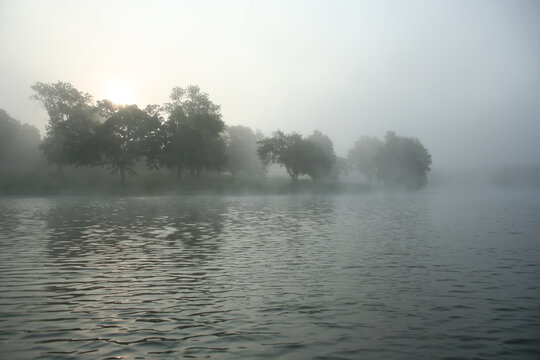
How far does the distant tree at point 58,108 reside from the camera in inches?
4158

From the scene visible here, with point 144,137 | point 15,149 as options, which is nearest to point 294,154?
point 144,137

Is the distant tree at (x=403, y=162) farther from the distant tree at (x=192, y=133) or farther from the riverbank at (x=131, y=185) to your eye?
the distant tree at (x=192, y=133)

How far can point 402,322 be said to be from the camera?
486 inches

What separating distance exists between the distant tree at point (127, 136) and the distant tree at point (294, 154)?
126ft

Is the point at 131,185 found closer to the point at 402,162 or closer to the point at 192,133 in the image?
the point at 192,133

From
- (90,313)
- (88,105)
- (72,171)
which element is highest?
(88,105)

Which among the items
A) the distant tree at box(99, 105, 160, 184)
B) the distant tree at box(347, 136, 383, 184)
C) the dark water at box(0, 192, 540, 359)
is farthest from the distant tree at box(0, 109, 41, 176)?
the distant tree at box(347, 136, 383, 184)

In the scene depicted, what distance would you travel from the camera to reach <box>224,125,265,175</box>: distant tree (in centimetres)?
15700

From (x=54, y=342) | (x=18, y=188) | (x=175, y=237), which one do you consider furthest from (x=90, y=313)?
(x=18, y=188)

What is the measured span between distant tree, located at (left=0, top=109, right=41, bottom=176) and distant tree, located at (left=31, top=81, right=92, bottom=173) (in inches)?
371

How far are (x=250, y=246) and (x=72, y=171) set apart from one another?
101134 mm

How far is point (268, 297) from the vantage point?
1498cm

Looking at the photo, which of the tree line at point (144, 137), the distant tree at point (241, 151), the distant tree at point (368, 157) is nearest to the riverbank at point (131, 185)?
the tree line at point (144, 137)

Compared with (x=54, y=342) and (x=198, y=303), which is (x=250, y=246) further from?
(x=54, y=342)
